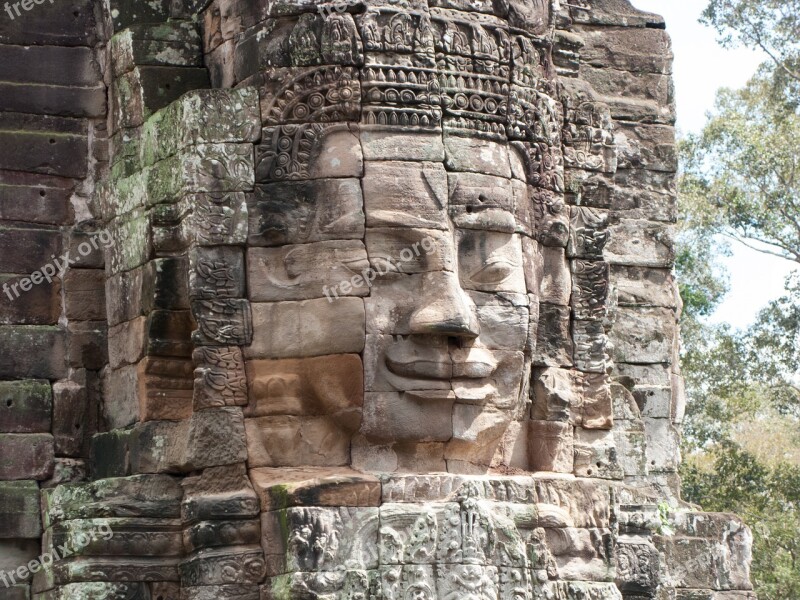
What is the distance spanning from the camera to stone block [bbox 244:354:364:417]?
11.7 meters

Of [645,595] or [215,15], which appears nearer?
[215,15]

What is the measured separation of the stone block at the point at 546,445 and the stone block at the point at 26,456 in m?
3.32

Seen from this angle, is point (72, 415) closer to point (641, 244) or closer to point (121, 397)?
point (121, 397)

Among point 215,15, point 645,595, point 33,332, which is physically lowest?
point 645,595

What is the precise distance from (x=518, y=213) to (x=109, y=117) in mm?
3109

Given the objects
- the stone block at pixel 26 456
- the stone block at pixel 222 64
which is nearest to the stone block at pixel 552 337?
the stone block at pixel 222 64

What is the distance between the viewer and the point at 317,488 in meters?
11.5

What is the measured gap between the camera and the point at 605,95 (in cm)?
1577

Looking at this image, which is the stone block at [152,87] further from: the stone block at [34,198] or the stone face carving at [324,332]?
the stone block at [34,198]

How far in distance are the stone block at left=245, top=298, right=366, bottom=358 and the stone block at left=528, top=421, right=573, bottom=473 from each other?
63.8 inches

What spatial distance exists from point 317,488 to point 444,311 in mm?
1370

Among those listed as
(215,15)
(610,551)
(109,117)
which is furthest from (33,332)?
(610,551)

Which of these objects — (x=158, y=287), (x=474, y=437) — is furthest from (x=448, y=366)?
(x=158, y=287)

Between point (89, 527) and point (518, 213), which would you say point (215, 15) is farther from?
point (89, 527)
